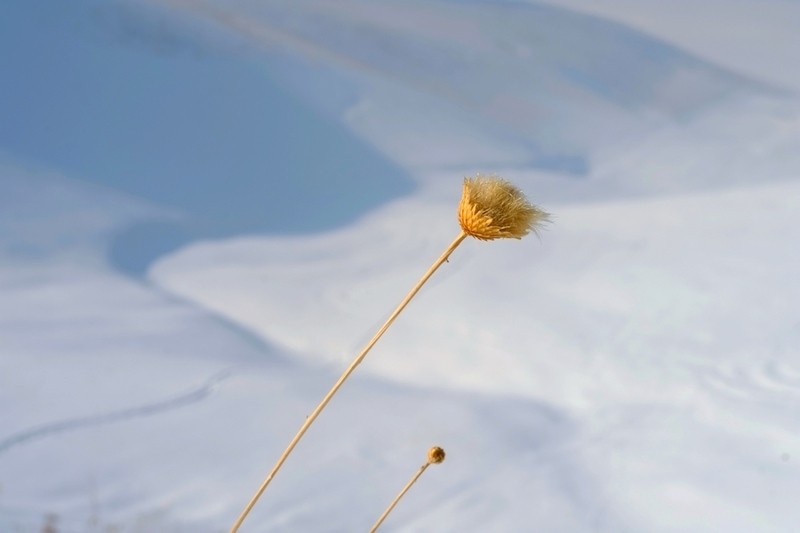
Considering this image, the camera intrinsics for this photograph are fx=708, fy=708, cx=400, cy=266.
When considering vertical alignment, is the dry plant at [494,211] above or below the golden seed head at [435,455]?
above

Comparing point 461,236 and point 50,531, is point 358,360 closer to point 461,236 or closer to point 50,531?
point 461,236

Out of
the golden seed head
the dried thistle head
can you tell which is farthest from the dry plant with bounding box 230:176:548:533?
the golden seed head

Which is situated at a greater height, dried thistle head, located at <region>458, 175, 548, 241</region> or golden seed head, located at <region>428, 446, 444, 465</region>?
dried thistle head, located at <region>458, 175, 548, 241</region>

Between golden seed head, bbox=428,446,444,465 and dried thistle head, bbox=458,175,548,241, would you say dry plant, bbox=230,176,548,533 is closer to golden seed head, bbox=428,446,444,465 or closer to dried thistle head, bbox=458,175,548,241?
dried thistle head, bbox=458,175,548,241

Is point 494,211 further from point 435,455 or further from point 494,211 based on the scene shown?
point 435,455

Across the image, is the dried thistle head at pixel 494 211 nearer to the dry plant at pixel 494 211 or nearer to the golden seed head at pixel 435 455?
the dry plant at pixel 494 211

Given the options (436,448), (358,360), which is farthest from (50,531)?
(358,360)

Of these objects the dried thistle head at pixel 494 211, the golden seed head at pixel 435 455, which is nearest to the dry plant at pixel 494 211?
the dried thistle head at pixel 494 211

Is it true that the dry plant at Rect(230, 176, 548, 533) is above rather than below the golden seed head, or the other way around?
above

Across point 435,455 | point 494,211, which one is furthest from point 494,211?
point 435,455
